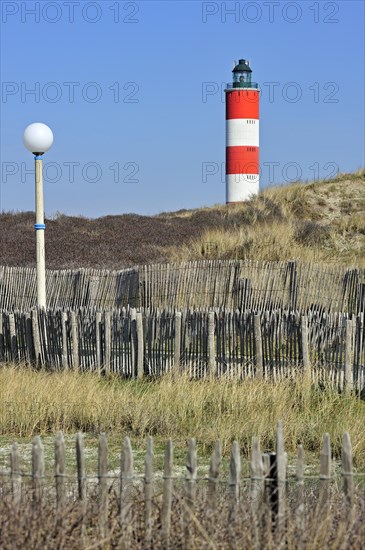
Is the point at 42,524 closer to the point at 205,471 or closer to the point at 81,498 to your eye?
the point at 81,498

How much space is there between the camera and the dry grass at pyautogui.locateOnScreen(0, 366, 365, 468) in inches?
301

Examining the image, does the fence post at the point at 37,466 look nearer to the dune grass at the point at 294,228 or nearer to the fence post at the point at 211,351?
the fence post at the point at 211,351

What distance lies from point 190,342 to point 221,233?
10.4m

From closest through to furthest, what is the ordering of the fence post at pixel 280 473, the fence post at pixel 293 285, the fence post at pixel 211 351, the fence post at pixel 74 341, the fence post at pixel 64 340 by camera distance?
the fence post at pixel 280 473 → the fence post at pixel 211 351 → the fence post at pixel 74 341 → the fence post at pixel 64 340 → the fence post at pixel 293 285

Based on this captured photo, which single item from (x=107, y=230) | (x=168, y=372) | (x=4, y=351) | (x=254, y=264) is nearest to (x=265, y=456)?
(x=168, y=372)

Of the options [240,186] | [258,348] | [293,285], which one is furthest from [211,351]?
[240,186]

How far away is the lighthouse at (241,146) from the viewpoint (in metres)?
35.7

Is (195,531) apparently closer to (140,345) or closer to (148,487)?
(148,487)

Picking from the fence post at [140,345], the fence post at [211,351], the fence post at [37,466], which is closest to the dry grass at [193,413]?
the fence post at [211,351]

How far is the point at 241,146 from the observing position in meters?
35.7

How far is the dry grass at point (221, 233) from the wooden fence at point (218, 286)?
10.0 feet

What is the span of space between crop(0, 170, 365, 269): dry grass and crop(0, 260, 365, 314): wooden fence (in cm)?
306

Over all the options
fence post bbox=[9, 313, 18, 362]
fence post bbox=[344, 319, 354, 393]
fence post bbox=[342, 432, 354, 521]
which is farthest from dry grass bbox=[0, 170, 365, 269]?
fence post bbox=[342, 432, 354, 521]

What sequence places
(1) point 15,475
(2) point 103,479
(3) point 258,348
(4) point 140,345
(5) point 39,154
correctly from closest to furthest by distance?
(2) point 103,479
(1) point 15,475
(3) point 258,348
(4) point 140,345
(5) point 39,154
